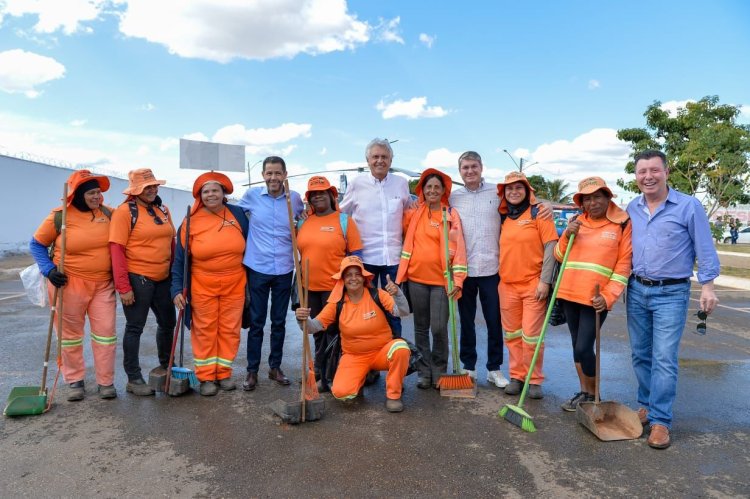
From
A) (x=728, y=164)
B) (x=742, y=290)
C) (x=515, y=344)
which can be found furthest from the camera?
(x=728, y=164)

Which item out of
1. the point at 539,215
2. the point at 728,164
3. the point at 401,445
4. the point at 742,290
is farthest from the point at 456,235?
the point at 728,164

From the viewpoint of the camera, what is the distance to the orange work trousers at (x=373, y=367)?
13.8 ft

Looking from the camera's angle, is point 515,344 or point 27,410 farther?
point 515,344

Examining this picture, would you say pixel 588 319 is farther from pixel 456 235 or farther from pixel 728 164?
pixel 728 164

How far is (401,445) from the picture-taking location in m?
3.50

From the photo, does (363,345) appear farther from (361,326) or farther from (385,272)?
(385,272)

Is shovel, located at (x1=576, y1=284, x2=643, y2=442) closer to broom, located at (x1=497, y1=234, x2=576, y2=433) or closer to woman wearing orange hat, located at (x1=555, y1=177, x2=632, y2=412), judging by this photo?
woman wearing orange hat, located at (x1=555, y1=177, x2=632, y2=412)

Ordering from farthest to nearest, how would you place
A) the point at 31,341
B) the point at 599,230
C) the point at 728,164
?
1. the point at 728,164
2. the point at 31,341
3. the point at 599,230

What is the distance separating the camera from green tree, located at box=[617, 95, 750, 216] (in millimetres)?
14453

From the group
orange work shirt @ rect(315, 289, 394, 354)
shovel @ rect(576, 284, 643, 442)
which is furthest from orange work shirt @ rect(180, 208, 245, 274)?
shovel @ rect(576, 284, 643, 442)

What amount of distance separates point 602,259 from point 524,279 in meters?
0.69

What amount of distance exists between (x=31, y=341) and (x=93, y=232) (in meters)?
2.97

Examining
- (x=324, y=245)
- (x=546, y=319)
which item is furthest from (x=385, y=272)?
(x=546, y=319)

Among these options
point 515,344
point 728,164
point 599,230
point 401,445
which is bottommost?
point 401,445
